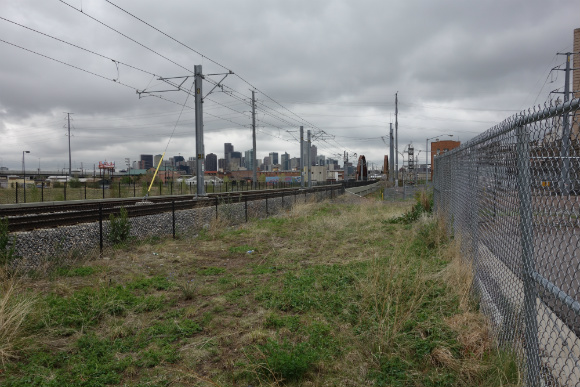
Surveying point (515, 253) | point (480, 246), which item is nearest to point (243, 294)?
point (480, 246)

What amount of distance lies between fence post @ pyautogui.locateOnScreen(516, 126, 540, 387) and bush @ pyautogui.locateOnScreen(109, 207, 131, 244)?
35.4 feet

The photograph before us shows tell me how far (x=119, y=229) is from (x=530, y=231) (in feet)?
36.2

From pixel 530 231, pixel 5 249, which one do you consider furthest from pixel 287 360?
pixel 5 249

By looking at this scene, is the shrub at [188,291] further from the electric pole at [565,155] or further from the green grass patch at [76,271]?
the electric pole at [565,155]

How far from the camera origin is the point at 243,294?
7.11 meters

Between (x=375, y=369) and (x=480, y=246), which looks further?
(x=480, y=246)

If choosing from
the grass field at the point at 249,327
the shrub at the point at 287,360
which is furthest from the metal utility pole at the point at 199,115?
the shrub at the point at 287,360

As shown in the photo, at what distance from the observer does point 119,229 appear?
11.8 meters

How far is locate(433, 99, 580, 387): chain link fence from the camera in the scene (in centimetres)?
247

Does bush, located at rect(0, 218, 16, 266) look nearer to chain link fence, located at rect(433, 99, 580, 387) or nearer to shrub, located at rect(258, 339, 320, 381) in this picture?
shrub, located at rect(258, 339, 320, 381)

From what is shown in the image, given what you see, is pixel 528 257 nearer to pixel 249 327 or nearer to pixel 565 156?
pixel 565 156

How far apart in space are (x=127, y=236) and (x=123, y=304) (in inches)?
238

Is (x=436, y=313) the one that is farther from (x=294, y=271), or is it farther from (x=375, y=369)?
(x=294, y=271)

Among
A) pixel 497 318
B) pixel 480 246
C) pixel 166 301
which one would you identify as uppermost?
pixel 480 246
